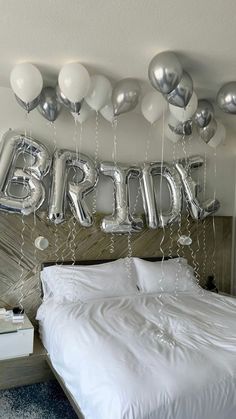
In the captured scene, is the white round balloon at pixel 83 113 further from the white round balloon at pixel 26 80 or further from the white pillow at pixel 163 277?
the white pillow at pixel 163 277

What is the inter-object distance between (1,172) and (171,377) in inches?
72.5

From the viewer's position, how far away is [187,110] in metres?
2.47

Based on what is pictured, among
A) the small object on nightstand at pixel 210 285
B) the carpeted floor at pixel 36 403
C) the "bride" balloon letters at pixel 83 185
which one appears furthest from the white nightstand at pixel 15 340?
the small object on nightstand at pixel 210 285

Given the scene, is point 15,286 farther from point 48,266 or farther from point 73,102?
point 73,102

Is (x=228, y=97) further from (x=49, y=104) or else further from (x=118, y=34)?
(x=49, y=104)

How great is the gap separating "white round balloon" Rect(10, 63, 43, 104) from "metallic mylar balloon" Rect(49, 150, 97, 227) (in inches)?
24.3

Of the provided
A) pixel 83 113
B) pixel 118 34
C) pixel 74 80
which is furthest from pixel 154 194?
pixel 118 34

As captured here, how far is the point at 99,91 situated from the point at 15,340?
184 cm

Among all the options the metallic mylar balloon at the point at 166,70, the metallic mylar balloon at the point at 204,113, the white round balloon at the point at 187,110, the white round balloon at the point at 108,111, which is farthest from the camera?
the metallic mylar balloon at the point at 204,113

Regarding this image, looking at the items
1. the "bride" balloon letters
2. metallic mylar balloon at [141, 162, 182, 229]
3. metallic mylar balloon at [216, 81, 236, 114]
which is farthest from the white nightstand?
metallic mylar balloon at [216, 81, 236, 114]

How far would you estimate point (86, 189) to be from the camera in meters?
2.77

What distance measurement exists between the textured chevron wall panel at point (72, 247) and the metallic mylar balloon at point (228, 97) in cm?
135

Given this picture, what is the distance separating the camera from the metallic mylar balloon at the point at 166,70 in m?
1.96

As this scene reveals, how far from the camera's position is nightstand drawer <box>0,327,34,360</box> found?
2.20m
